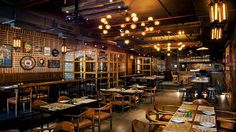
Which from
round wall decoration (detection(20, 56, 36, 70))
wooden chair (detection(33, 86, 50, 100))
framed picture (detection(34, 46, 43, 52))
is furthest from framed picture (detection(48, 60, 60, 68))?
wooden chair (detection(33, 86, 50, 100))

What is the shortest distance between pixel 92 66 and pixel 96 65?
453mm

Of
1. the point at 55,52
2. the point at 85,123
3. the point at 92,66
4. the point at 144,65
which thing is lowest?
the point at 85,123

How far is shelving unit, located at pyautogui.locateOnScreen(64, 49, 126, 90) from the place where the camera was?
9133mm

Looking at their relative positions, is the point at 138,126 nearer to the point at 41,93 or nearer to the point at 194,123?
the point at 194,123

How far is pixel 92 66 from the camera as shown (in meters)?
9.31

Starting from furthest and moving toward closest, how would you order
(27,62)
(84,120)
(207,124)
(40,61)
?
(40,61) → (27,62) → (84,120) → (207,124)

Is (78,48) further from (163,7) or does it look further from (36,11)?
(163,7)

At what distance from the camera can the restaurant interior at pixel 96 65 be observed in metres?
3.78

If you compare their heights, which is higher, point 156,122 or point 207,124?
point 207,124

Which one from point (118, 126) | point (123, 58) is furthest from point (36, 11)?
point (123, 58)

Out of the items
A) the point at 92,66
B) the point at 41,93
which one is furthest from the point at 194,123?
the point at 92,66

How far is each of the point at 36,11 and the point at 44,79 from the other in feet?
13.7

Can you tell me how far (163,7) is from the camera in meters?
5.39

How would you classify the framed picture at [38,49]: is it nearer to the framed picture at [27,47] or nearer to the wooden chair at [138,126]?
the framed picture at [27,47]
